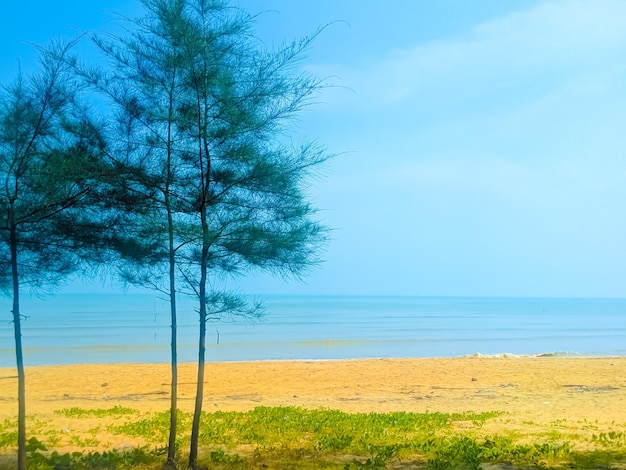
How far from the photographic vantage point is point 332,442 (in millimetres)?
9414

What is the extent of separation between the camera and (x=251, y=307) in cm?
819

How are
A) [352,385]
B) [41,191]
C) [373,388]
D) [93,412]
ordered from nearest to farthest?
[41,191]
[93,412]
[373,388]
[352,385]

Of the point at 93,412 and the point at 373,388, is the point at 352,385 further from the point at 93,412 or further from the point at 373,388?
the point at 93,412

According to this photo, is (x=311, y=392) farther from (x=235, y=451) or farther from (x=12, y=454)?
(x=12, y=454)

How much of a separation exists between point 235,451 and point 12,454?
3.04 meters

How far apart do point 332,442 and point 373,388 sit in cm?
892

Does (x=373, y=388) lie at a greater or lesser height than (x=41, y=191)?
lesser

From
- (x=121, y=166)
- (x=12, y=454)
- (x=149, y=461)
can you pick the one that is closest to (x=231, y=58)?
(x=121, y=166)

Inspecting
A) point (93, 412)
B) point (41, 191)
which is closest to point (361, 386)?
point (93, 412)

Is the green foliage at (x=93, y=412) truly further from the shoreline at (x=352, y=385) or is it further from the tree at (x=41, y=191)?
the tree at (x=41, y=191)

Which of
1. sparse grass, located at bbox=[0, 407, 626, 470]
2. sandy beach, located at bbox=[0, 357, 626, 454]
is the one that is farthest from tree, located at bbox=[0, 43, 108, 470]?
sandy beach, located at bbox=[0, 357, 626, 454]

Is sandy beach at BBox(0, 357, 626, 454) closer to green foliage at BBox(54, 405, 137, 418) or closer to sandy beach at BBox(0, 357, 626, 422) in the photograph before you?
sandy beach at BBox(0, 357, 626, 422)

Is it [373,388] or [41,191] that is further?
[373,388]

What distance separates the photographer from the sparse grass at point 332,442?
8.13m
